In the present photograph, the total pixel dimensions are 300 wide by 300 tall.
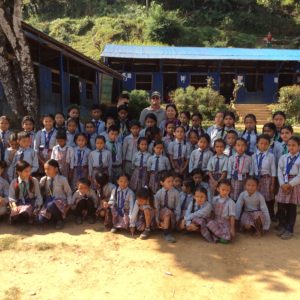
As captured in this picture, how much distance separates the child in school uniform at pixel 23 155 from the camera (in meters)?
5.26

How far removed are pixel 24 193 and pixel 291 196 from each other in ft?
10.2

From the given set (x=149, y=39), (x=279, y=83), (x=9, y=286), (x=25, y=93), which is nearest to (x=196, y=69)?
(x=279, y=83)

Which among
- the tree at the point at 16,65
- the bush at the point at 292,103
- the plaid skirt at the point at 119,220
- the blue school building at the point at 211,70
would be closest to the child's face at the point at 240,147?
the plaid skirt at the point at 119,220

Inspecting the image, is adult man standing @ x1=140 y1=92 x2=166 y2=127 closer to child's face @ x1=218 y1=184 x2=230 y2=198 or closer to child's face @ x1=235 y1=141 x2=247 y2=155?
child's face @ x1=235 y1=141 x2=247 y2=155

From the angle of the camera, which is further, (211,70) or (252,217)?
(211,70)

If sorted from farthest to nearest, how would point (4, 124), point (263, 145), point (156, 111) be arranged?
point (156, 111)
point (4, 124)
point (263, 145)

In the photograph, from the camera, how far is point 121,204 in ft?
15.9

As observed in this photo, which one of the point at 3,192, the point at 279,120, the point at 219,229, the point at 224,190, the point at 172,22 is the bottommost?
the point at 219,229

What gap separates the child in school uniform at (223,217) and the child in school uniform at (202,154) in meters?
0.60

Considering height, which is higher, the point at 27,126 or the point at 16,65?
the point at 16,65

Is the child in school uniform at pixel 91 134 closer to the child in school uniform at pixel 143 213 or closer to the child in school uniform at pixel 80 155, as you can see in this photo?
the child in school uniform at pixel 80 155

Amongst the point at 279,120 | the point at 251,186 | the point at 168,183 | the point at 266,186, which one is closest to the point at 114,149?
the point at 168,183

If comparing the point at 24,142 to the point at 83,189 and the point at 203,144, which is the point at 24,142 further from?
the point at 203,144

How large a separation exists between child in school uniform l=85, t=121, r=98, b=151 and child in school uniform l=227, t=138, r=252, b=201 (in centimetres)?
191
